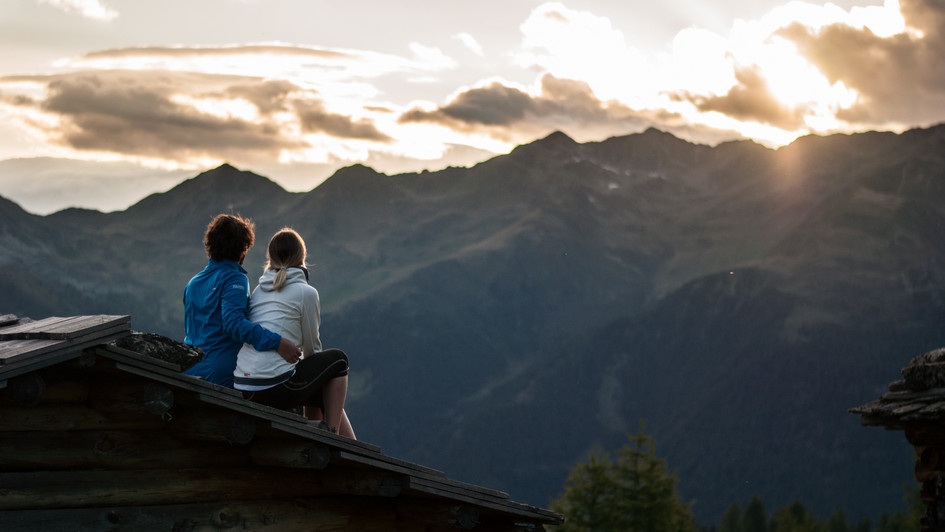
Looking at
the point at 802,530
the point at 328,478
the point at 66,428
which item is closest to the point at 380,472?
the point at 328,478

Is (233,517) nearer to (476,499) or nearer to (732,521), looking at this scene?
(476,499)

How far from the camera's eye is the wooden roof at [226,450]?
17.8 feet

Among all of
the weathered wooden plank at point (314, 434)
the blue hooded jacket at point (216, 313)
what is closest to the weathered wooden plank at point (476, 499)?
the weathered wooden plank at point (314, 434)

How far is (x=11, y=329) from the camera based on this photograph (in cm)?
599

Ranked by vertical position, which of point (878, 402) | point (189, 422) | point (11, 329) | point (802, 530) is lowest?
point (189, 422)

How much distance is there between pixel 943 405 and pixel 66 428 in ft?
25.6

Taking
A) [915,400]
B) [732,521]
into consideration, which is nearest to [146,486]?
[915,400]

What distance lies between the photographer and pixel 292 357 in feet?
22.6

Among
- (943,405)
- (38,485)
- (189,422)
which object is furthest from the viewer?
(943,405)

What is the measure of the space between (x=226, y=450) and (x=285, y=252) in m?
1.43

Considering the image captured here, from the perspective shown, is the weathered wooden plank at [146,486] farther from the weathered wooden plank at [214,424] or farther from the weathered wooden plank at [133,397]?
the weathered wooden plank at [133,397]

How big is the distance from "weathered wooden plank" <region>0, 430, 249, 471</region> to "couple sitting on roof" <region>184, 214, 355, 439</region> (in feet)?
1.82

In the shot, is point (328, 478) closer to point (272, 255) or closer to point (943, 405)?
point (272, 255)

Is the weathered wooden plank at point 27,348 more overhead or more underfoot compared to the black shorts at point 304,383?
more underfoot
